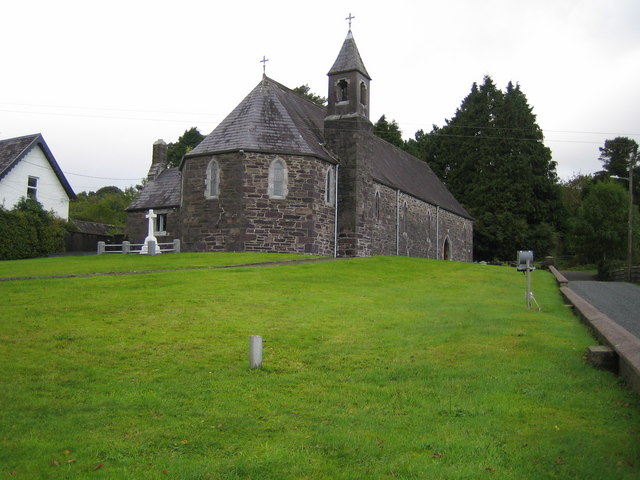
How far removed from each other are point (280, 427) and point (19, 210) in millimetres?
30598

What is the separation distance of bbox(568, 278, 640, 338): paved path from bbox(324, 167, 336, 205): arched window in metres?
12.2

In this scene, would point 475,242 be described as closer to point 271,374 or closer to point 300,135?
point 300,135

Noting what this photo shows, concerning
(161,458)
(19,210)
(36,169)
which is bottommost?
(161,458)

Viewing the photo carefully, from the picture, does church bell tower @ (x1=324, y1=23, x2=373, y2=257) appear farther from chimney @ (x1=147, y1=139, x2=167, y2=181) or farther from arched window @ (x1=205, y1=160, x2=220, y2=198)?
chimney @ (x1=147, y1=139, x2=167, y2=181)

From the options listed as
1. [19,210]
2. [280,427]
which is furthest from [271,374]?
[19,210]

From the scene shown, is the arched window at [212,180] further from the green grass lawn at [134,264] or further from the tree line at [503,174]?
the tree line at [503,174]

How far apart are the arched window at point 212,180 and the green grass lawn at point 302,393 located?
50.0ft

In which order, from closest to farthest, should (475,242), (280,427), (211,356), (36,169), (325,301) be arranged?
1. (280,427)
2. (211,356)
3. (325,301)
4. (36,169)
5. (475,242)

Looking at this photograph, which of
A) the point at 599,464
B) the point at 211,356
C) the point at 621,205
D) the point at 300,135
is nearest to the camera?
the point at 599,464

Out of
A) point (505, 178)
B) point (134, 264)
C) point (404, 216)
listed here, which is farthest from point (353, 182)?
point (505, 178)

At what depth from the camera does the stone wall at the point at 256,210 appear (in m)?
28.4

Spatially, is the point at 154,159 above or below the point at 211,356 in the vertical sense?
above

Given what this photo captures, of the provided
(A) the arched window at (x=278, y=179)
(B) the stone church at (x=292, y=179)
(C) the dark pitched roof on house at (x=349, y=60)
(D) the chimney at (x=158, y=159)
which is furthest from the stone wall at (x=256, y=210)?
(D) the chimney at (x=158, y=159)

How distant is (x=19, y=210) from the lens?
3253 centimetres
